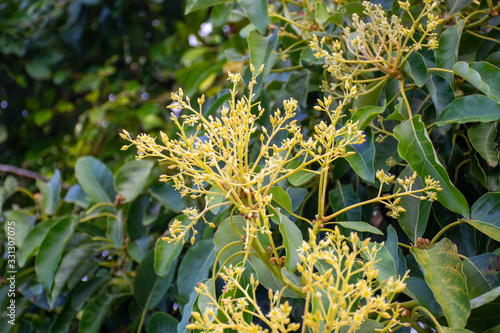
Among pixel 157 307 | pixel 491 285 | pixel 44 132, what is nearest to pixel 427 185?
pixel 491 285

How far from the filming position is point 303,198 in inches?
37.4

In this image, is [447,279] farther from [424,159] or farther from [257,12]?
[257,12]

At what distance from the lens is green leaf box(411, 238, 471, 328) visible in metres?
0.63

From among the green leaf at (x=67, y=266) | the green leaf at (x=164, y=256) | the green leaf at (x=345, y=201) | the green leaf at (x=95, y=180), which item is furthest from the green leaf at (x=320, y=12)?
the green leaf at (x=67, y=266)

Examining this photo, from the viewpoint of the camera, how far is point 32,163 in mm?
2762

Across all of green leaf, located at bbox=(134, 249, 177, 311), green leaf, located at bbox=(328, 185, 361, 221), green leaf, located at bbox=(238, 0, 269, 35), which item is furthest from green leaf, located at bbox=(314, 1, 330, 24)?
green leaf, located at bbox=(134, 249, 177, 311)

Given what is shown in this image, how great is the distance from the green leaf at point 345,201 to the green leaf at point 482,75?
306 mm

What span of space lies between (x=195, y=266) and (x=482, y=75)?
0.70 metres

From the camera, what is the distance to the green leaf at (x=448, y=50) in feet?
2.80

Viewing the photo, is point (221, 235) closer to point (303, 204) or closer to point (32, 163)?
point (303, 204)

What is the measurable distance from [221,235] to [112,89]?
7.99 ft

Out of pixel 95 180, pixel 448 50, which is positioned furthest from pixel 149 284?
pixel 448 50

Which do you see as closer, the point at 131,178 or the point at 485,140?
the point at 485,140

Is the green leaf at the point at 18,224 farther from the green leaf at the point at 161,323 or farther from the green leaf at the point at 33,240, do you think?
the green leaf at the point at 161,323
